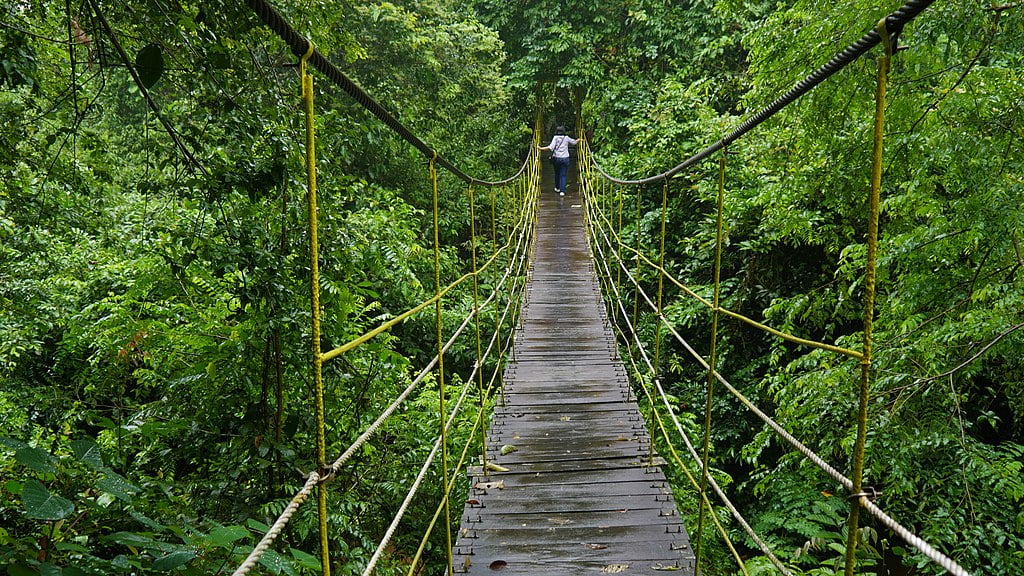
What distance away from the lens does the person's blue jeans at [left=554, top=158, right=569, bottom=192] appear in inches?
333

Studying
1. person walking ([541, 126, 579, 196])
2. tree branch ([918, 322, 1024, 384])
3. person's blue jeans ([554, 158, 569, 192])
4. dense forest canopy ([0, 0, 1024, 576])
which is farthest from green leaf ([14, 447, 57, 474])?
person's blue jeans ([554, 158, 569, 192])

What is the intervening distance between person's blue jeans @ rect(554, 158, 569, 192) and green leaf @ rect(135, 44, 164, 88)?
23.8 feet

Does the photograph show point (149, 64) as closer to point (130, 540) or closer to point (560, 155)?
point (130, 540)

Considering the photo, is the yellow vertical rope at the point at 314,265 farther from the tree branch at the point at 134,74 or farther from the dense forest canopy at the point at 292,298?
the tree branch at the point at 134,74

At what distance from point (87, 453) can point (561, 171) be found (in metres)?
8.16

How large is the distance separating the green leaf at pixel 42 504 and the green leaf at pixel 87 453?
0.47 ft

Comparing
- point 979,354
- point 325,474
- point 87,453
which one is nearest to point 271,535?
point 325,474

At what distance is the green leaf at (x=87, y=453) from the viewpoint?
108cm

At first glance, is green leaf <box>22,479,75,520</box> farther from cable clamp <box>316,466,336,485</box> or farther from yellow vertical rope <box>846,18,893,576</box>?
Result: yellow vertical rope <box>846,18,893,576</box>

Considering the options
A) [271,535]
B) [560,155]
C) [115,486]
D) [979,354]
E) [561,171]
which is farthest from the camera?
[561,171]

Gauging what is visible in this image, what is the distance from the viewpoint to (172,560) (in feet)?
3.27

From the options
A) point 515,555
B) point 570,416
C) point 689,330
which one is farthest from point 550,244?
point 515,555

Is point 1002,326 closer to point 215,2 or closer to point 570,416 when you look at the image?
point 570,416

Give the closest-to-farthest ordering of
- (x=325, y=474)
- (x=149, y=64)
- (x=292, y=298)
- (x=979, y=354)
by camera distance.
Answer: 1. (x=325, y=474)
2. (x=149, y=64)
3. (x=292, y=298)
4. (x=979, y=354)
